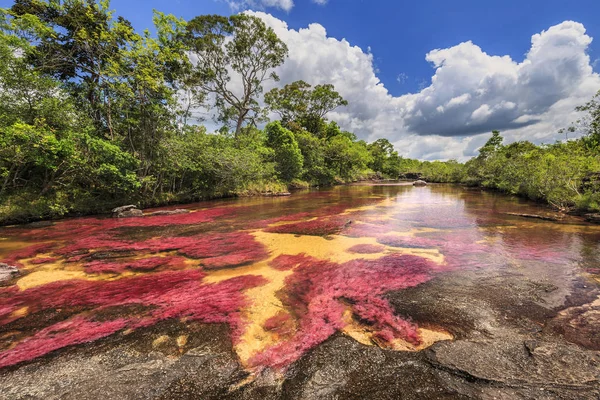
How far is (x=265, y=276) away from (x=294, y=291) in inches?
43.1

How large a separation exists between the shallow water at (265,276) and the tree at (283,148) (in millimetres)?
22640

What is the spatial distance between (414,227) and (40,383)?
1180 cm

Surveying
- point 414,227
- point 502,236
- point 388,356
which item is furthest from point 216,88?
point 388,356

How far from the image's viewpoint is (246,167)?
74.6ft

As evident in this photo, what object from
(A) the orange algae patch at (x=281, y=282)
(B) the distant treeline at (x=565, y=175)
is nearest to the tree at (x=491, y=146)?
(B) the distant treeline at (x=565, y=175)

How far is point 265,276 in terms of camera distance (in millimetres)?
6055

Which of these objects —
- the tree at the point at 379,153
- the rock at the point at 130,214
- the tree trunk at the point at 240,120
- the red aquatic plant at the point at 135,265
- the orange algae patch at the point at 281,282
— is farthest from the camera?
the tree at the point at 379,153

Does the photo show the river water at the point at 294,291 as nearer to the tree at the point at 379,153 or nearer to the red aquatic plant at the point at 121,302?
the red aquatic plant at the point at 121,302

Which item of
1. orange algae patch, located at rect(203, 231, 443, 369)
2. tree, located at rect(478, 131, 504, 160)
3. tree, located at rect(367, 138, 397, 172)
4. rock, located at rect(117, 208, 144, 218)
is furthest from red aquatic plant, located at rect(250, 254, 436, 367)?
tree, located at rect(367, 138, 397, 172)

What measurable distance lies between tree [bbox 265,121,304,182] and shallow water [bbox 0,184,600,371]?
2264cm

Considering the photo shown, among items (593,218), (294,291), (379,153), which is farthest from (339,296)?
(379,153)

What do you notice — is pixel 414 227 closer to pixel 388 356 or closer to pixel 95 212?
pixel 388 356

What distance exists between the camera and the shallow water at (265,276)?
12.4 feet

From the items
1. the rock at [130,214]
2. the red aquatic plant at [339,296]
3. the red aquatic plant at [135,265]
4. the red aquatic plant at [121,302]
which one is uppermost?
the rock at [130,214]
